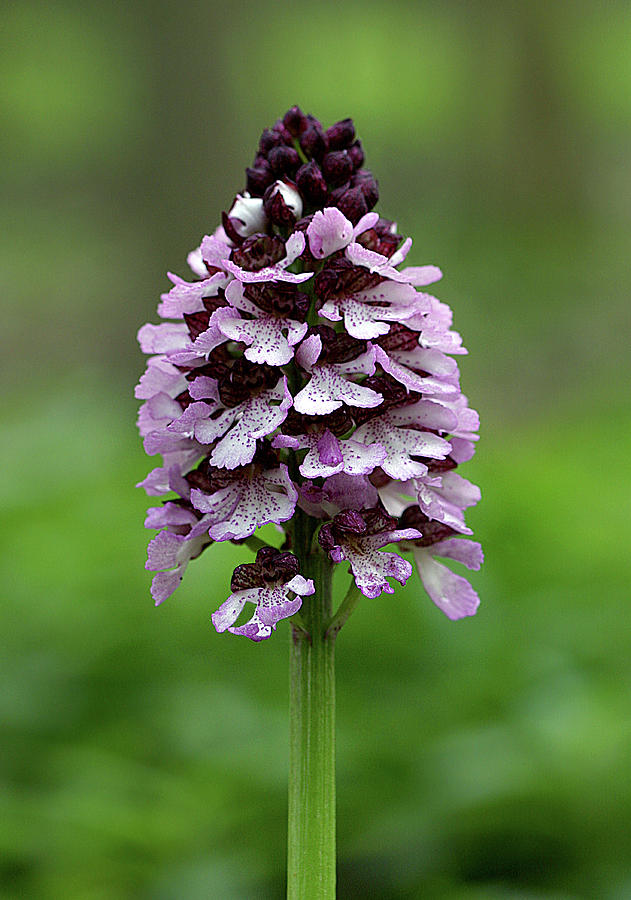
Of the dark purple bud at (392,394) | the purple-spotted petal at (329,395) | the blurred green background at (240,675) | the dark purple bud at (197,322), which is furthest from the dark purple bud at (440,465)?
the blurred green background at (240,675)

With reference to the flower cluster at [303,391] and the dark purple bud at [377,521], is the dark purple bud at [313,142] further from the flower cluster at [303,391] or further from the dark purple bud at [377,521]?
the dark purple bud at [377,521]

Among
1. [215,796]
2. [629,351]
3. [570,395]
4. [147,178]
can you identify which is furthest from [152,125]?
[629,351]

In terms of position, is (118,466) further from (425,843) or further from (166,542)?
(166,542)

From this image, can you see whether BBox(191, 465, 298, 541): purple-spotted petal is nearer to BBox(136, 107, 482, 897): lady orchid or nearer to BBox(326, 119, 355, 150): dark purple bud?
BBox(136, 107, 482, 897): lady orchid

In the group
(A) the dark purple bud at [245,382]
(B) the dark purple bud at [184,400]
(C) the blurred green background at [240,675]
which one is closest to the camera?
(A) the dark purple bud at [245,382]

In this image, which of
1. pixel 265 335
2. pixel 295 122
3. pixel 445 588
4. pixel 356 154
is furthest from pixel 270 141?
pixel 445 588
